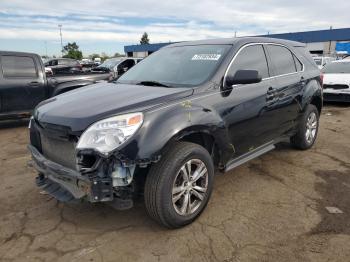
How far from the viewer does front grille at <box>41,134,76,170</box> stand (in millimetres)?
2971

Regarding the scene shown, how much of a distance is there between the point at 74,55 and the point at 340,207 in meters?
57.0

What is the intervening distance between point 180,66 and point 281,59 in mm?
A: 1613

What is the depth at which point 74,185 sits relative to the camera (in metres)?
2.87

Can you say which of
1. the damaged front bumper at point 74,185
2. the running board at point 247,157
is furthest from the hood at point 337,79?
the damaged front bumper at point 74,185

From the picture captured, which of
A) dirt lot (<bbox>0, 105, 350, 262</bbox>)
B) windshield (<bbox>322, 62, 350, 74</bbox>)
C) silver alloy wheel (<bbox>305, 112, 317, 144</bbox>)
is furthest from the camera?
windshield (<bbox>322, 62, 350, 74</bbox>)

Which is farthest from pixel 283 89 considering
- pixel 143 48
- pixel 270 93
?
pixel 143 48

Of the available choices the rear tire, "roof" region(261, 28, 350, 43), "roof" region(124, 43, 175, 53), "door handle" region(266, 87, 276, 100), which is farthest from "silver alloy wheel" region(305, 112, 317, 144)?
"roof" region(124, 43, 175, 53)

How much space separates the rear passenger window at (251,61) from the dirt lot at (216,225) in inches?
54.7

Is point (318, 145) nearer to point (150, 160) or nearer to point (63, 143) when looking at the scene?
point (150, 160)

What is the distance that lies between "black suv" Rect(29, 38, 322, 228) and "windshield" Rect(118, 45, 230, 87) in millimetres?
14

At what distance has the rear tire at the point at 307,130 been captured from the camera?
207 inches

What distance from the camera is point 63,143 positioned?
3.04m

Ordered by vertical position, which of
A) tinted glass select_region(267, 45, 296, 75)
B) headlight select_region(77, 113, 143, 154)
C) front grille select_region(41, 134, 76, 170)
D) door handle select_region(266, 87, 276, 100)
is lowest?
front grille select_region(41, 134, 76, 170)

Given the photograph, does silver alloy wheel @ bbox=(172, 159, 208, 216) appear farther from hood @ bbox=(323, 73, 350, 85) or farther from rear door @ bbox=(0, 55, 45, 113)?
hood @ bbox=(323, 73, 350, 85)
